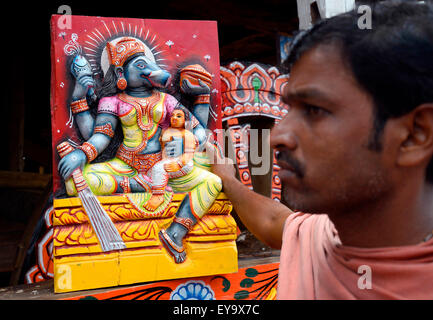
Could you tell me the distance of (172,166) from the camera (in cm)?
226

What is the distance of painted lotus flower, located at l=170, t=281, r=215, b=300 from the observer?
2195 millimetres

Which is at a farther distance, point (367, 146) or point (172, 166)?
point (172, 166)

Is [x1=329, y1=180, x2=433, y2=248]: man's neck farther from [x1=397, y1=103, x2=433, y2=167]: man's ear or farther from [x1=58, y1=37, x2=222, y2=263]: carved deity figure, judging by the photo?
[x1=58, y1=37, x2=222, y2=263]: carved deity figure

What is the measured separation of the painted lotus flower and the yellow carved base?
66 mm

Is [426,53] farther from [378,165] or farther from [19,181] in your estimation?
[19,181]

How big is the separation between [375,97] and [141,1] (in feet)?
14.5

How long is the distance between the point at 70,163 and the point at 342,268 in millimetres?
1543

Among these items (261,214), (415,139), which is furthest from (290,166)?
(261,214)

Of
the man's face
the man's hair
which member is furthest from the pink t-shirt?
the man's hair

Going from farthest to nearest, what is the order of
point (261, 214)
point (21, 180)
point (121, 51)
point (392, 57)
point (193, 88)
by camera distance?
point (21, 180)
point (193, 88)
point (121, 51)
point (261, 214)
point (392, 57)

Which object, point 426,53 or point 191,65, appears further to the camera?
point 191,65

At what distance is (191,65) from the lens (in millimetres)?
2393

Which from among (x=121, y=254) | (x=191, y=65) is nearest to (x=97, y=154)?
(x=121, y=254)

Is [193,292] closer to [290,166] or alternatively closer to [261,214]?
[261,214]
